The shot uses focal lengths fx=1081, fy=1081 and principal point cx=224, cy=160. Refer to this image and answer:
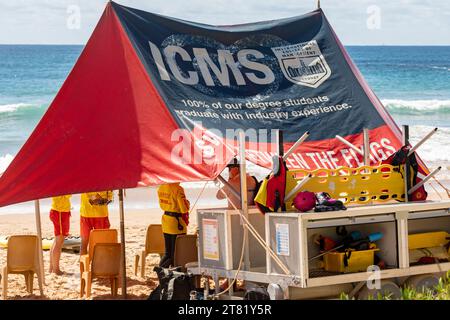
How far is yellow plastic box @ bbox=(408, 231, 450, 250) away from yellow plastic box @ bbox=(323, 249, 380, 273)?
0.64 meters

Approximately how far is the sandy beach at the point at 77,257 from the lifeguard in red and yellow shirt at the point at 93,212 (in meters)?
0.52

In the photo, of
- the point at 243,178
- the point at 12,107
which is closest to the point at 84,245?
the point at 243,178

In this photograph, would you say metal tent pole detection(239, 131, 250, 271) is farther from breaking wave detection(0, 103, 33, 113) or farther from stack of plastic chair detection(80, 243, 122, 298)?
breaking wave detection(0, 103, 33, 113)

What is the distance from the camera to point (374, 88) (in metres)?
49.3

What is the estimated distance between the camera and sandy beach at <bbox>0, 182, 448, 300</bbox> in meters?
11.5

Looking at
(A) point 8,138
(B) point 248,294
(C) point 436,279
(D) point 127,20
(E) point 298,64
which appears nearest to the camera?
(B) point 248,294

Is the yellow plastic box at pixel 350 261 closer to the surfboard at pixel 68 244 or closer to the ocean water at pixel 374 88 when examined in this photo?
the surfboard at pixel 68 244

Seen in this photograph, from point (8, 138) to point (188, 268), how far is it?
80.1ft

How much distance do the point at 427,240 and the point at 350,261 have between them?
1.08 meters

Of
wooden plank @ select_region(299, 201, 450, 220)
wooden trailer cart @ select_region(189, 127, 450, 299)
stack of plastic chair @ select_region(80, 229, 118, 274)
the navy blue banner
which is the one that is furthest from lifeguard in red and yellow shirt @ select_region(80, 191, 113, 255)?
wooden plank @ select_region(299, 201, 450, 220)

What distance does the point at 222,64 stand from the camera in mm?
11094

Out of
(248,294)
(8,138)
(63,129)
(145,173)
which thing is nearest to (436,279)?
(248,294)

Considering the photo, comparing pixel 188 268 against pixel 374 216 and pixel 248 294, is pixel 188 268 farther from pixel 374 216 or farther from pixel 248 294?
pixel 374 216

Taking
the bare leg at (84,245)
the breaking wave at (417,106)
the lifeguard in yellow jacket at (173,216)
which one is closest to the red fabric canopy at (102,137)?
the lifeguard in yellow jacket at (173,216)
